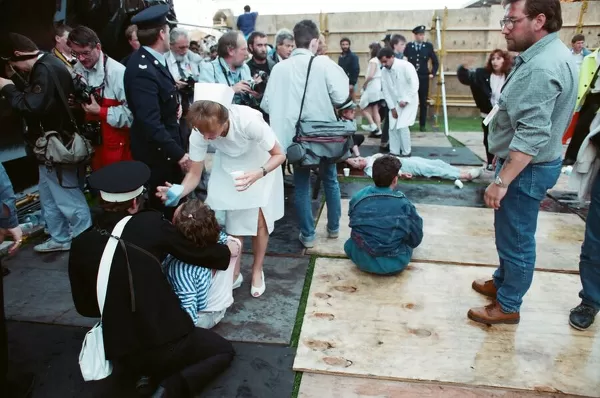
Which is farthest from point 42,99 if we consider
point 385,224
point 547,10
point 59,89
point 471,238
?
point 471,238

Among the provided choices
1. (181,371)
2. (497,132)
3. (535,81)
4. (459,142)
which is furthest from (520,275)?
(459,142)

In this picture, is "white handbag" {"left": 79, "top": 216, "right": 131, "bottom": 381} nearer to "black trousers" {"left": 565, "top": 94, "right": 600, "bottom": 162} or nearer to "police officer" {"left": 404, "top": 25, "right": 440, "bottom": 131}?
"black trousers" {"left": 565, "top": 94, "right": 600, "bottom": 162}

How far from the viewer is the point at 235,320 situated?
2922mm

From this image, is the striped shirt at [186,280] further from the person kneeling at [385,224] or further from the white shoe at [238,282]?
the person kneeling at [385,224]

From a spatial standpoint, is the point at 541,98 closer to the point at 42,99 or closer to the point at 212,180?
the point at 212,180

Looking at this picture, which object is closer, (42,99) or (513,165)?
(513,165)

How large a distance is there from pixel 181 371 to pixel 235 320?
2.27 feet

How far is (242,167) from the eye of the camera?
9.55 feet

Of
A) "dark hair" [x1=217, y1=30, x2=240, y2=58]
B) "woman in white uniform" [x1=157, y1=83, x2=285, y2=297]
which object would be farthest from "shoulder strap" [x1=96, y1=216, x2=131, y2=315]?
"dark hair" [x1=217, y1=30, x2=240, y2=58]

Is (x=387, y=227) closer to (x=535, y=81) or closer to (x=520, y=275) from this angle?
(x=520, y=275)

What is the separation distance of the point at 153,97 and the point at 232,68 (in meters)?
1.62

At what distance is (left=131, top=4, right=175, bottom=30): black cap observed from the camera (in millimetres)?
3170

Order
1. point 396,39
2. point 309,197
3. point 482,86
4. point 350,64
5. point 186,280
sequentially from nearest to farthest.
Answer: point 186,280 → point 309,197 → point 482,86 → point 396,39 → point 350,64

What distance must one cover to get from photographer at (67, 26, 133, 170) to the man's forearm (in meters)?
2.94
